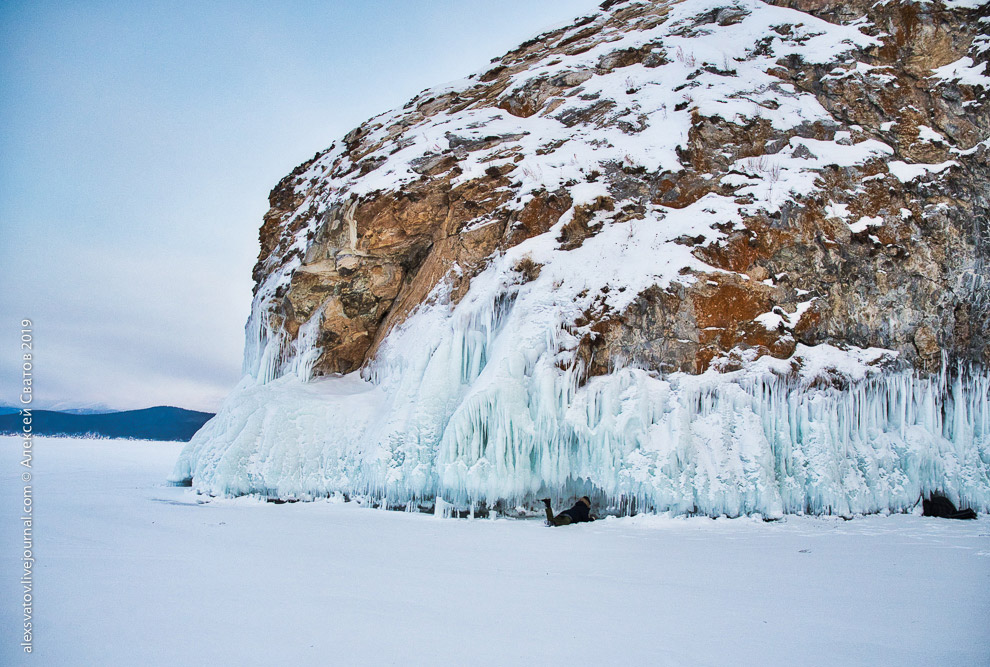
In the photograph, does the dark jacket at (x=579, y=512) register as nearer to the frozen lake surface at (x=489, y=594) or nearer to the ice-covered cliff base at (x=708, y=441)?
the ice-covered cliff base at (x=708, y=441)

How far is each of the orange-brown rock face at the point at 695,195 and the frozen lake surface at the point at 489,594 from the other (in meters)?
3.41

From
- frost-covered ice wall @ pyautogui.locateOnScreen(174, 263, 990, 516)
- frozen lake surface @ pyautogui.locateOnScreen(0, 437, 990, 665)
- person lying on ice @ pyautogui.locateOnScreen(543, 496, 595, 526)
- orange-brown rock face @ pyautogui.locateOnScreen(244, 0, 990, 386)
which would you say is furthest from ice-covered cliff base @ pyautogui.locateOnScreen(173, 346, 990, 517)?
frozen lake surface @ pyautogui.locateOnScreen(0, 437, 990, 665)

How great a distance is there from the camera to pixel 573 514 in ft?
22.2

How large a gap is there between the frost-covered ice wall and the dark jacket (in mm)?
452

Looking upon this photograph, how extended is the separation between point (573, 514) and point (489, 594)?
3659mm

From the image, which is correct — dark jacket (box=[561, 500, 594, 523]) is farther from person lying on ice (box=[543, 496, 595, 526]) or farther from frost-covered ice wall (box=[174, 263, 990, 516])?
frost-covered ice wall (box=[174, 263, 990, 516])

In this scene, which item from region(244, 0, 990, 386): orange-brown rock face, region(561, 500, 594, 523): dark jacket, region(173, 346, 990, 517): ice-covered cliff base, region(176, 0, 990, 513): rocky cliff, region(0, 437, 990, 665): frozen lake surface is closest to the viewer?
region(0, 437, 990, 665): frozen lake surface

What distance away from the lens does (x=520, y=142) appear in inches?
424

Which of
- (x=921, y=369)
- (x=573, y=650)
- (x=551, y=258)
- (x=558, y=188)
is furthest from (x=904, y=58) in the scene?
(x=573, y=650)

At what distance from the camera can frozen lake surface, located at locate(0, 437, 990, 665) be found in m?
2.41

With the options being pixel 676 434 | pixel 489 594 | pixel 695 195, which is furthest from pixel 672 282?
pixel 489 594

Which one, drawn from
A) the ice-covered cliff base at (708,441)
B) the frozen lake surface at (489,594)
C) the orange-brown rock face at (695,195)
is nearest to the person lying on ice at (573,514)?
the ice-covered cliff base at (708,441)

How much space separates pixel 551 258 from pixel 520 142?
2989 millimetres

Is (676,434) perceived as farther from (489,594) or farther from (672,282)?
(489,594)
